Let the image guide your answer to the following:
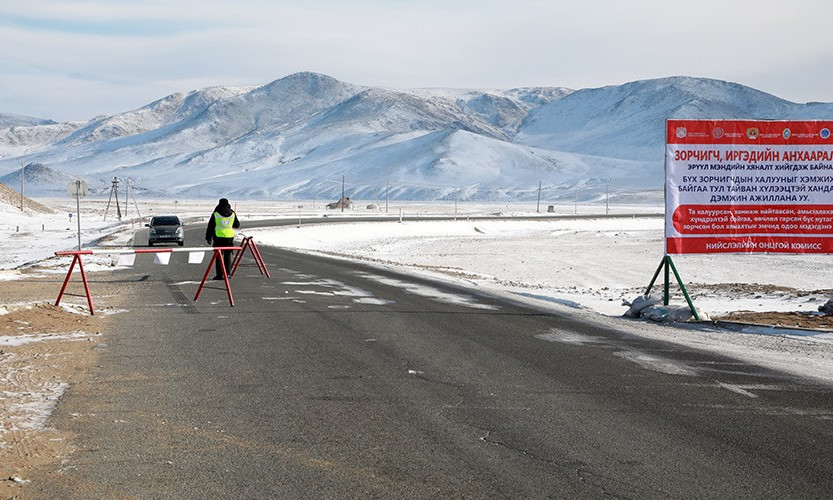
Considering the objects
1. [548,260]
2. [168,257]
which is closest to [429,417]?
[168,257]

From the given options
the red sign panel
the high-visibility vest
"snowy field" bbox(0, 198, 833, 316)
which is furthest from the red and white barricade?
the red sign panel

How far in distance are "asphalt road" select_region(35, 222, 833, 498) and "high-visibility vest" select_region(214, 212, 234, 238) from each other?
24.4ft

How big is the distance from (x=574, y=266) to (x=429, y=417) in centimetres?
2873

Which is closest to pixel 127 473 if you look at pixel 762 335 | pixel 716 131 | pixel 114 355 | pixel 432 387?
pixel 432 387

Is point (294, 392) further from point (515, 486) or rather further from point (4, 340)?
point (4, 340)

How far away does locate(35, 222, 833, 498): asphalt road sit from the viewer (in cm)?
621

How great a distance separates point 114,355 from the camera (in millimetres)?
11211

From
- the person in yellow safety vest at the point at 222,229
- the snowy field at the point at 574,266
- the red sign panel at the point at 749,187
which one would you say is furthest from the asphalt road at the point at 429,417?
the person in yellow safety vest at the point at 222,229

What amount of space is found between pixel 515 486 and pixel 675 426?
2260mm

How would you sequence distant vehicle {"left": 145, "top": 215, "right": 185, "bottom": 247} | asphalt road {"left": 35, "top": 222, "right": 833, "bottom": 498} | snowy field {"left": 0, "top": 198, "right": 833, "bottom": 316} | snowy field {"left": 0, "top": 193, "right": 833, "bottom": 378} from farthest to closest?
1. distant vehicle {"left": 145, "top": 215, "right": 185, "bottom": 247}
2. snowy field {"left": 0, "top": 198, "right": 833, "bottom": 316}
3. snowy field {"left": 0, "top": 193, "right": 833, "bottom": 378}
4. asphalt road {"left": 35, "top": 222, "right": 833, "bottom": 498}

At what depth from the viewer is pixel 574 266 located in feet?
118

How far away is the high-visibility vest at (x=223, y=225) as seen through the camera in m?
21.5

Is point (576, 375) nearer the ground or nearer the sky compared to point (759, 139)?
nearer the ground

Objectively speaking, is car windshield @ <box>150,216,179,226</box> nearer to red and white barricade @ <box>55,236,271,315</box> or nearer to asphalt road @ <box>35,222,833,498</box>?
red and white barricade @ <box>55,236,271,315</box>
